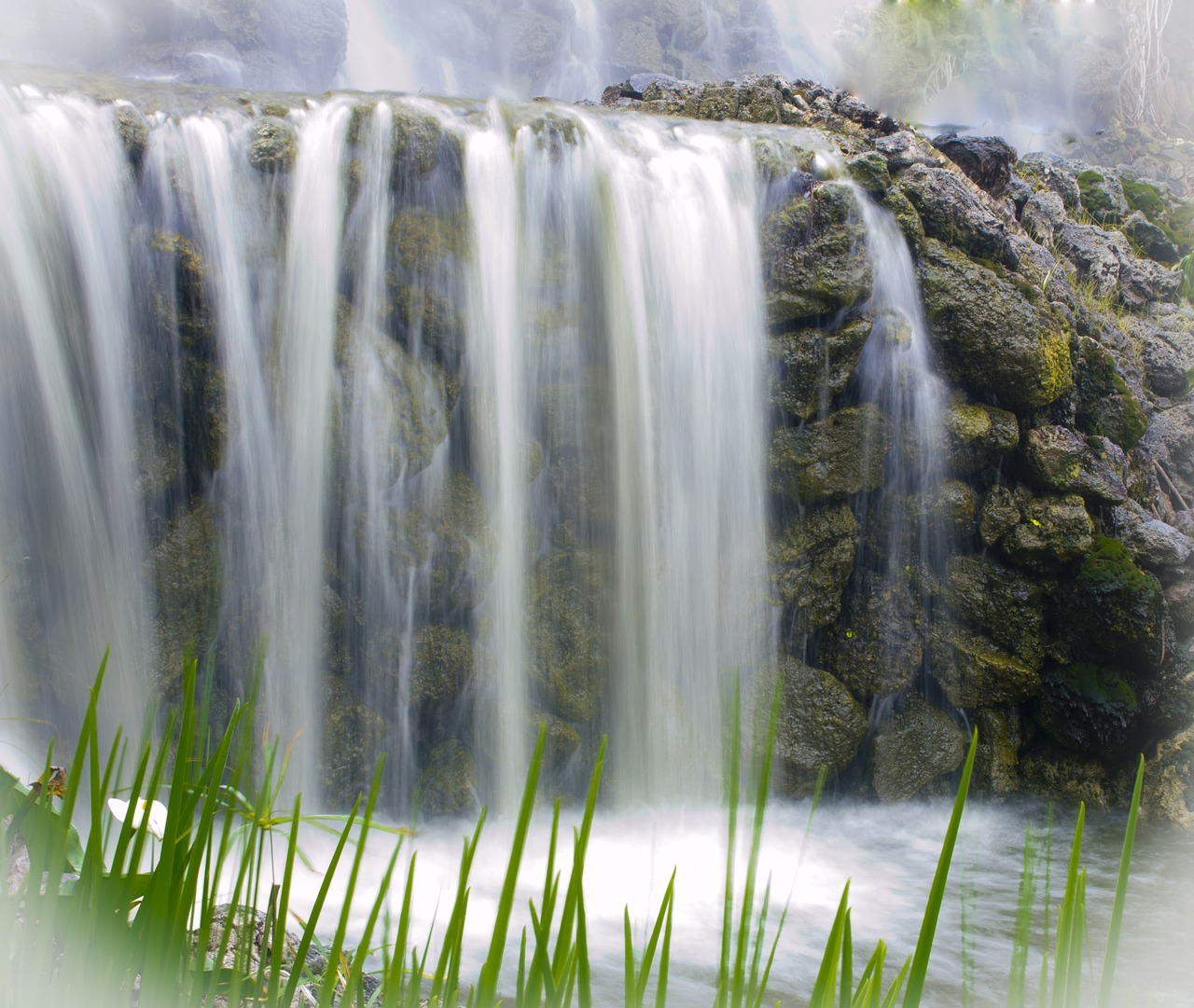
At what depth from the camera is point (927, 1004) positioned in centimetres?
305

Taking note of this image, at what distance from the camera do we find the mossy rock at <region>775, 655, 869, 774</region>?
5.00 metres

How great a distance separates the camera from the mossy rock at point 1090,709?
4.93 metres

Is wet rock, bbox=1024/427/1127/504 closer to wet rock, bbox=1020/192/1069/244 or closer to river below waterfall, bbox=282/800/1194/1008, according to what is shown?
river below waterfall, bbox=282/800/1194/1008

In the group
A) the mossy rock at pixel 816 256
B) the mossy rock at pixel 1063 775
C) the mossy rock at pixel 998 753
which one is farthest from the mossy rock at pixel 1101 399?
the mossy rock at pixel 1063 775

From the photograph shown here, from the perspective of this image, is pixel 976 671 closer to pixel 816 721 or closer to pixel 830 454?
pixel 816 721

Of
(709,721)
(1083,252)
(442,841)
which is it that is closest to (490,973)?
(442,841)

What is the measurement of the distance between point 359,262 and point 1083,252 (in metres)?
5.74

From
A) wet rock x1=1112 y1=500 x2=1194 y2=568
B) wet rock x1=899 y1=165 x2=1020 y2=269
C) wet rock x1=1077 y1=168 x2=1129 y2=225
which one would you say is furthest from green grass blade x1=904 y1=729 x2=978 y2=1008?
wet rock x1=1077 y1=168 x2=1129 y2=225

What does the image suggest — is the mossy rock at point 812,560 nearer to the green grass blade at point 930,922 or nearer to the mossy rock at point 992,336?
the mossy rock at point 992,336

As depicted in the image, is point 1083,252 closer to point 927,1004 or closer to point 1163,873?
point 1163,873

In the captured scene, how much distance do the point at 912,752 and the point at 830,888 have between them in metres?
1.29

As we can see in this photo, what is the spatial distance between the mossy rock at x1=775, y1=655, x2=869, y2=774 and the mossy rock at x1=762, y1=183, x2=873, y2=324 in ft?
6.89

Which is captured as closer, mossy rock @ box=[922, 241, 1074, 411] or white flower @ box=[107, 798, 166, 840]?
white flower @ box=[107, 798, 166, 840]

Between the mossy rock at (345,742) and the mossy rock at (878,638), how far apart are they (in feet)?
8.77
